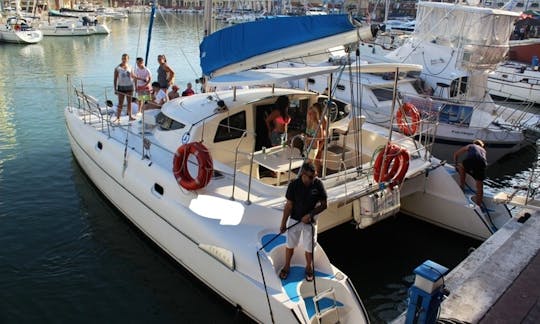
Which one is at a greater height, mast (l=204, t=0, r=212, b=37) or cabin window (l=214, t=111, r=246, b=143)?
mast (l=204, t=0, r=212, b=37)

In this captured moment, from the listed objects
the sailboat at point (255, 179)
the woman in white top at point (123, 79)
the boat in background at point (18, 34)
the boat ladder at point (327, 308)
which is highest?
the boat in background at point (18, 34)

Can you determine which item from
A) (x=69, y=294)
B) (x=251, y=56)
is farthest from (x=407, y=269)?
(x=69, y=294)

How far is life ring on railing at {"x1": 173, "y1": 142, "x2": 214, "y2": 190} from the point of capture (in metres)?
6.73

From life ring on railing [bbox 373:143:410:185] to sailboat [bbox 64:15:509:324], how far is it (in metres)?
0.02

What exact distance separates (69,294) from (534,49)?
29.2m

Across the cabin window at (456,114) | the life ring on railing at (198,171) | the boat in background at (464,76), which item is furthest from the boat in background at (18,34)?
the life ring on railing at (198,171)

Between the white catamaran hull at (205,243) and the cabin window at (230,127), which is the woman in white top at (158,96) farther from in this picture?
the cabin window at (230,127)

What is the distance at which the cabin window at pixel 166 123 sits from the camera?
8.36 metres

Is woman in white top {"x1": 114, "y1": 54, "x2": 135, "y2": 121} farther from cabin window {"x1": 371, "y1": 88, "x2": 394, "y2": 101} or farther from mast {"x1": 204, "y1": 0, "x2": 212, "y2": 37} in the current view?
cabin window {"x1": 371, "y1": 88, "x2": 394, "y2": 101}

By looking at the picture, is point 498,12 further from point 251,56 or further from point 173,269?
point 173,269

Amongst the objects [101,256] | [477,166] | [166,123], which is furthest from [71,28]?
[477,166]

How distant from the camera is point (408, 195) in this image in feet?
29.5

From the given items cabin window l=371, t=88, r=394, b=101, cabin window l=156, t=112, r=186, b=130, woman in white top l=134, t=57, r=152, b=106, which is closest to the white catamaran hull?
cabin window l=156, t=112, r=186, b=130

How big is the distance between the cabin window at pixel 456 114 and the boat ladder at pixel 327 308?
998cm
